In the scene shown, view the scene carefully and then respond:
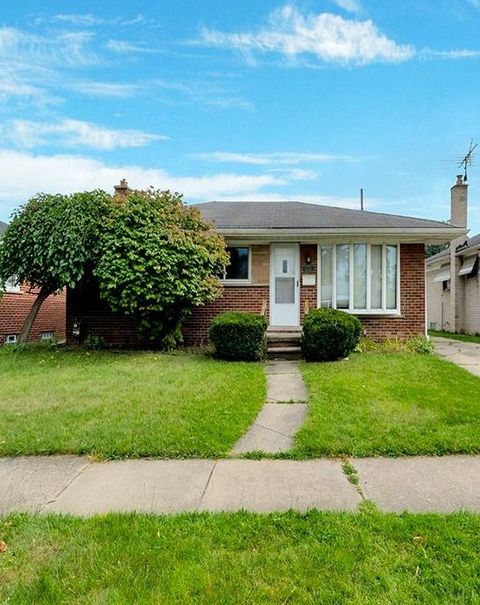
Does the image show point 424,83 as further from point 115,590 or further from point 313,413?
point 115,590

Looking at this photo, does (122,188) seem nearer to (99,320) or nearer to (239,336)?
(99,320)

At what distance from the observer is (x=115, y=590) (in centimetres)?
208

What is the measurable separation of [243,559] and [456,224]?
54.8ft

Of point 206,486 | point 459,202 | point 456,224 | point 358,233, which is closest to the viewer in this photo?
point 206,486

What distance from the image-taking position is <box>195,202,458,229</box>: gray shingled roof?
10523mm

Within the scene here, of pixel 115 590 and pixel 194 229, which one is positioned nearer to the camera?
pixel 115 590

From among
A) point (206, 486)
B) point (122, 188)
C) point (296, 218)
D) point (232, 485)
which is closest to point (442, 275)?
point (296, 218)

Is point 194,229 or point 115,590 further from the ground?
point 194,229

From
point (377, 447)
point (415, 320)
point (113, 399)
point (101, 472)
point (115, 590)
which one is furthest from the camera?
point (415, 320)

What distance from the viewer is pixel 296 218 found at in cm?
1160

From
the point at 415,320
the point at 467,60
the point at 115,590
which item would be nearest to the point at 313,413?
the point at 115,590

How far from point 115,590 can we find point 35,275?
9.20 metres

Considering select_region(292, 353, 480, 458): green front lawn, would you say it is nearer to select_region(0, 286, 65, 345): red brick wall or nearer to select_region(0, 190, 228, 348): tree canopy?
select_region(0, 190, 228, 348): tree canopy

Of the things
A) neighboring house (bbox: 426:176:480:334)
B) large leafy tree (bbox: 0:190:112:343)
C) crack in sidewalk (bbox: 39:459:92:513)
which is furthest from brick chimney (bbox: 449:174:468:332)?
crack in sidewalk (bbox: 39:459:92:513)
